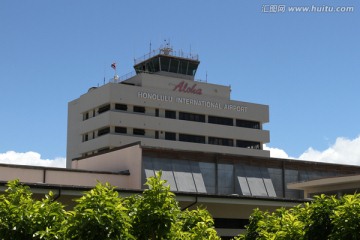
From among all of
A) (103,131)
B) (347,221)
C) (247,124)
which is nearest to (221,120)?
(247,124)

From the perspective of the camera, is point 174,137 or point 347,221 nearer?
point 347,221

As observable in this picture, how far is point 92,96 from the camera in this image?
11388cm

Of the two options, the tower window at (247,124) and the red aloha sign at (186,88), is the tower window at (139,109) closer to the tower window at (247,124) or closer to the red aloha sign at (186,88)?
the red aloha sign at (186,88)

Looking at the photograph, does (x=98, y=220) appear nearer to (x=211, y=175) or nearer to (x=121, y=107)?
(x=211, y=175)

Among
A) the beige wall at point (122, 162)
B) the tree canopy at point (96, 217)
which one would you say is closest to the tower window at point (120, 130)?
the beige wall at point (122, 162)

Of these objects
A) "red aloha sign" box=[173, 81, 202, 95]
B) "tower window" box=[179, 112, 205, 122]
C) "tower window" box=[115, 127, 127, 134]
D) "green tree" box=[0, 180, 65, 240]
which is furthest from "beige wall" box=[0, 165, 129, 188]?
"red aloha sign" box=[173, 81, 202, 95]

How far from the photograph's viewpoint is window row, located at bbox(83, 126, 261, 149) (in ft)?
356

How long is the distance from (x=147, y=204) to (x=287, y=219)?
552 centimetres

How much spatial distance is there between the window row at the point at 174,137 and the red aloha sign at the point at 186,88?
380 inches

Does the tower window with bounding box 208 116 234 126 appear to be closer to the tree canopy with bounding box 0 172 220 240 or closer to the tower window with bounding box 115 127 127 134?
the tower window with bounding box 115 127 127 134

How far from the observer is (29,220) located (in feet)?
57.8

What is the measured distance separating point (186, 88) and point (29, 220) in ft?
331

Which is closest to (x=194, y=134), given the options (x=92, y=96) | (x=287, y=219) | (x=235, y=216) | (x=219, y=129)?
(x=219, y=129)

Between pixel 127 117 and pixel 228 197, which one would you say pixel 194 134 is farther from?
pixel 228 197
